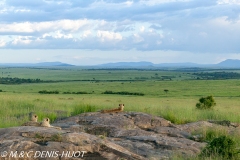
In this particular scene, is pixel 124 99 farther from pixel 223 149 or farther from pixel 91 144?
pixel 91 144

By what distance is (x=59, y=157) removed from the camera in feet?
24.2

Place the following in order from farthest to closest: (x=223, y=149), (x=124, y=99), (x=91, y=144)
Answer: (x=124, y=99), (x=223, y=149), (x=91, y=144)

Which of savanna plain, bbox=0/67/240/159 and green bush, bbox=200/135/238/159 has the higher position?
green bush, bbox=200/135/238/159

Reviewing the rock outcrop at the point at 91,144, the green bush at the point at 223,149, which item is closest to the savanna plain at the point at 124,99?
the rock outcrop at the point at 91,144

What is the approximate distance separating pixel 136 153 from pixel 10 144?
8.78 feet

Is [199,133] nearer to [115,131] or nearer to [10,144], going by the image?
[115,131]

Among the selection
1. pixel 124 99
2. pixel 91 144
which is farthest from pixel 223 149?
pixel 124 99

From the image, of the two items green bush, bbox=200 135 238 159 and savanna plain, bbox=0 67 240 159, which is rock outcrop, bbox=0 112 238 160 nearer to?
green bush, bbox=200 135 238 159

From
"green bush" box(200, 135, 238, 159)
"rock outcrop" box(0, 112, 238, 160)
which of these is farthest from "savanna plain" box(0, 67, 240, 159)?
"green bush" box(200, 135, 238, 159)

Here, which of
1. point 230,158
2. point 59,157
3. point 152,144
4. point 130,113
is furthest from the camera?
point 130,113

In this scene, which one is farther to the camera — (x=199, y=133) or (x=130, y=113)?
(x=130, y=113)

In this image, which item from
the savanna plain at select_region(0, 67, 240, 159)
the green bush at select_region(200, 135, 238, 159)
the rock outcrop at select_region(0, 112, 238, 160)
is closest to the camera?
the rock outcrop at select_region(0, 112, 238, 160)

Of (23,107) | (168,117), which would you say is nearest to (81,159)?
(168,117)

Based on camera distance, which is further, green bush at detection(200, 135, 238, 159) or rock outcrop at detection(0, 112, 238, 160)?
green bush at detection(200, 135, 238, 159)
